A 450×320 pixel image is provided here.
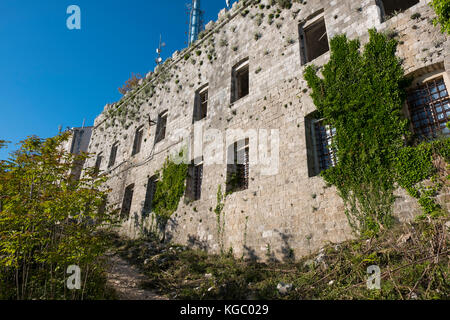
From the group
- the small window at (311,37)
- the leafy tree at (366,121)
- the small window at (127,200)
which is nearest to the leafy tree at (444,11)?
the leafy tree at (366,121)

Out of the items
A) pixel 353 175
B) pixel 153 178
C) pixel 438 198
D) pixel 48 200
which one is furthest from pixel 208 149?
pixel 438 198

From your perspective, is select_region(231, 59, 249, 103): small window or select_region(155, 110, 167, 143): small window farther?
select_region(155, 110, 167, 143): small window

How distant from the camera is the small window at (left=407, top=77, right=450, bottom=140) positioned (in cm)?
581

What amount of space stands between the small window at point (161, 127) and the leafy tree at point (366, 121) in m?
9.05

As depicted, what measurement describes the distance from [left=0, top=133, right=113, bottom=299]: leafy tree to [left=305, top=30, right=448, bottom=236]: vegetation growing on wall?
5487mm

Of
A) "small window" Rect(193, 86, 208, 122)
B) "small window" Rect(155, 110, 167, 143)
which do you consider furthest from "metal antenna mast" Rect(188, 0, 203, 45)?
"small window" Rect(193, 86, 208, 122)

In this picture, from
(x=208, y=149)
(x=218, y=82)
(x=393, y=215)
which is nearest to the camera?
(x=393, y=215)

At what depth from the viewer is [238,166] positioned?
9.48 m

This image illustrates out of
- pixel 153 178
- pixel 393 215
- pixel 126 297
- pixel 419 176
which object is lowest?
pixel 126 297

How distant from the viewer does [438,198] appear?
16.7ft

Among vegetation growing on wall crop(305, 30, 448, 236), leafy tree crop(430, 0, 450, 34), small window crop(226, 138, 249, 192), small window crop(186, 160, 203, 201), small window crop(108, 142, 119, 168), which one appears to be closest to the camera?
leafy tree crop(430, 0, 450, 34)

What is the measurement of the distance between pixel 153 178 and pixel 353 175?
956 cm

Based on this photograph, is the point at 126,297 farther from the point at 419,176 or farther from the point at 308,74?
the point at 308,74

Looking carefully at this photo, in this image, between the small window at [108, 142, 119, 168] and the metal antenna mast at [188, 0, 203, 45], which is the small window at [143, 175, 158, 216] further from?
the metal antenna mast at [188, 0, 203, 45]
